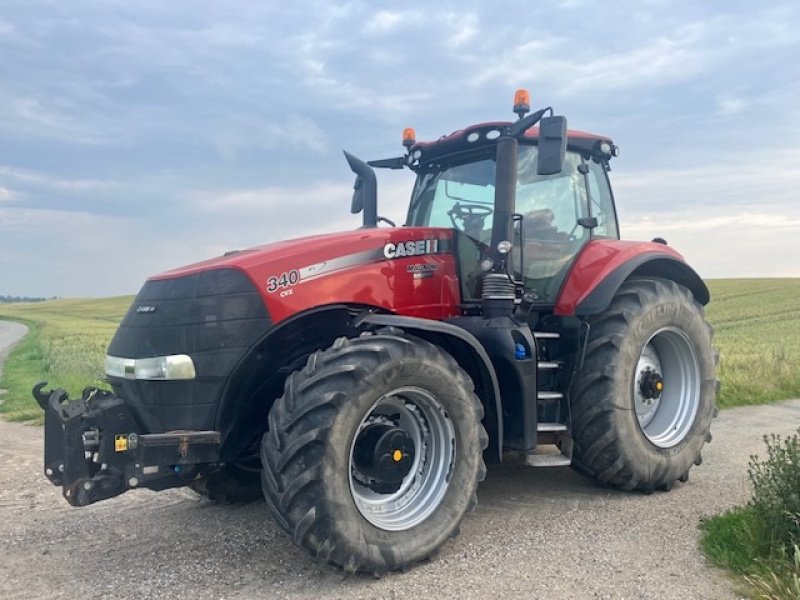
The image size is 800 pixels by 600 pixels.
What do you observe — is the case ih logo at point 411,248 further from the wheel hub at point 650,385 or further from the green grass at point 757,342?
the green grass at point 757,342

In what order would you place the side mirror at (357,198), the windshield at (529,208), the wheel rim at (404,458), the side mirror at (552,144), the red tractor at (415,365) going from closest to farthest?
the red tractor at (415,365) < the wheel rim at (404,458) < the side mirror at (552,144) < the windshield at (529,208) < the side mirror at (357,198)

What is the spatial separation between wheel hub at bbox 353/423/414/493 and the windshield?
171cm

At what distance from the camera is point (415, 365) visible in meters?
3.93

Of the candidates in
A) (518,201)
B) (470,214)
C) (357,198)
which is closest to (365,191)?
(357,198)

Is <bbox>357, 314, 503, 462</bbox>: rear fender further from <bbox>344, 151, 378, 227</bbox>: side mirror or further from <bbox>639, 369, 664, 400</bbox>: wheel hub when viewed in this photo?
<bbox>344, 151, 378, 227</bbox>: side mirror

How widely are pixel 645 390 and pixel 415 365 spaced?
239 cm

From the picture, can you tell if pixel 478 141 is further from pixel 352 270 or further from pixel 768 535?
pixel 768 535

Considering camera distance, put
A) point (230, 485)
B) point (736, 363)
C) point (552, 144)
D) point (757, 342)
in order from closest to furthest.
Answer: point (552, 144) < point (230, 485) < point (736, 363) < point (757, 342)

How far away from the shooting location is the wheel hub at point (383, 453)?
13.1ft

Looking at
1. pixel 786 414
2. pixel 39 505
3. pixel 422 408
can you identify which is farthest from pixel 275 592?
pixel 786 414

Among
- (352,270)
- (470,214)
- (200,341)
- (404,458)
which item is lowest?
(404,458)

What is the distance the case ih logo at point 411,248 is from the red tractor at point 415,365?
0.8 inches

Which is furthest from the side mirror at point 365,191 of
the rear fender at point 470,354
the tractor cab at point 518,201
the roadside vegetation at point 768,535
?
the roadside vegetation at point 768,535

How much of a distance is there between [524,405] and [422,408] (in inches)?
28.6
